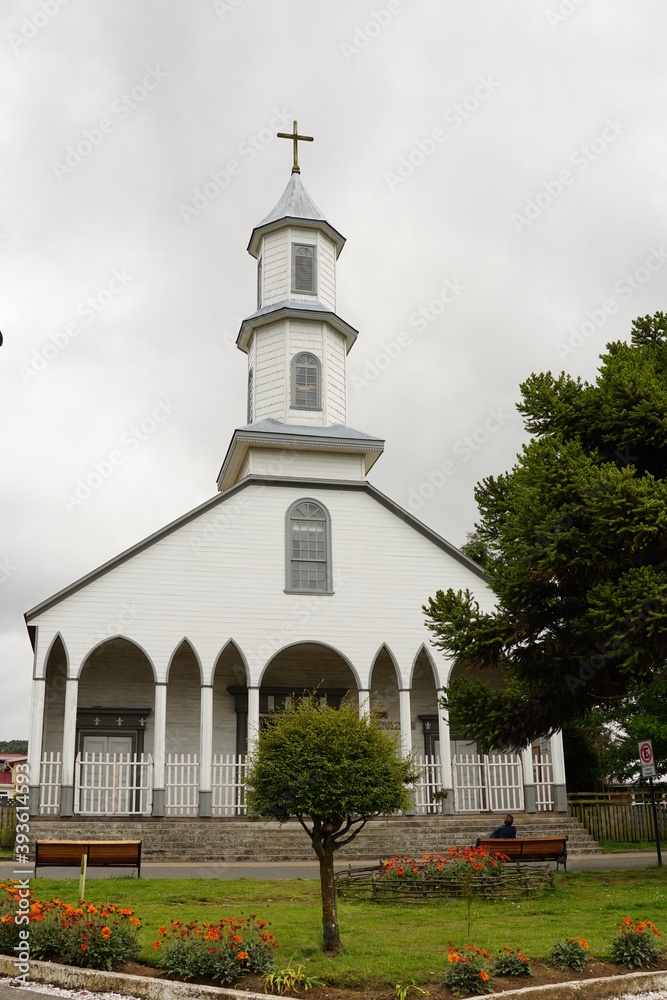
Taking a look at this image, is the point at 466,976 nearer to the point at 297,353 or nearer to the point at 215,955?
the point at 215,955

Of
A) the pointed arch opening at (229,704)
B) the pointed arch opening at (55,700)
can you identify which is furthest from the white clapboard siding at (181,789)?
the pointed arch opening at (55,700)

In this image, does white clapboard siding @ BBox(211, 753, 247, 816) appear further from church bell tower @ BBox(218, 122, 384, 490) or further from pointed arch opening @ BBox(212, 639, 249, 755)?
church bell tower @ BBox(218, 122, 384, 490)

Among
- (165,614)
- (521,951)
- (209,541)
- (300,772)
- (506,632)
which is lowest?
(521,951)

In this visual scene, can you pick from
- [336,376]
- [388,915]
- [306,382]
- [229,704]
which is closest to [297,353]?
[306,382]

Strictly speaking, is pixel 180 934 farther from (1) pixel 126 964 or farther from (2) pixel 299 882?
(2) pixel 299 882

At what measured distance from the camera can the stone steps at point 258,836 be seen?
20.8 meters

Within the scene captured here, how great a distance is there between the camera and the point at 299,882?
626 inches

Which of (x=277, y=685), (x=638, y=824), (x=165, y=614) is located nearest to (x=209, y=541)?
(x=165, y=614)

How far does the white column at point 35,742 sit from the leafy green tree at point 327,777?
12894mm

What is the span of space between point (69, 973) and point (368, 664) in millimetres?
16334

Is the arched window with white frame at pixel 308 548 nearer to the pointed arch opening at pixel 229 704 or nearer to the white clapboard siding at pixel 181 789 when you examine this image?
the pointed arch opening at pixel 229 704

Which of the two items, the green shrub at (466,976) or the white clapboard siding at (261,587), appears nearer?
the green shrub at (466,976)

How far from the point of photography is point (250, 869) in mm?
18578

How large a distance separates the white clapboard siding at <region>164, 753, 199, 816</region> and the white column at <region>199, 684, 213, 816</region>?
11.4 inches
